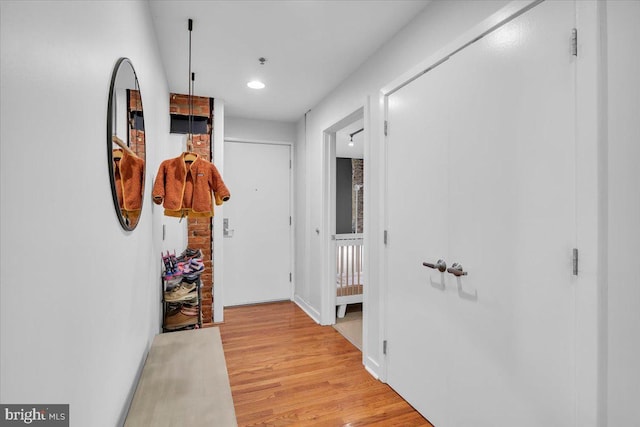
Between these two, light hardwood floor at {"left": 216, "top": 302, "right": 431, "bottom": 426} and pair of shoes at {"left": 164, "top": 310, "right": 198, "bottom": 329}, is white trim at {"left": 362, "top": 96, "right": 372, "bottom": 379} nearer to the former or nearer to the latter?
light hardwood floor at {"left": 216, "top": 302, "right": 431, "bottom": 426}

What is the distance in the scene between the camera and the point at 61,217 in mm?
719

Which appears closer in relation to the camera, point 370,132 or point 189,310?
point 370,132

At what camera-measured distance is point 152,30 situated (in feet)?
7.11

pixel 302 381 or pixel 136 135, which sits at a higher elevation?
pixel 136 135

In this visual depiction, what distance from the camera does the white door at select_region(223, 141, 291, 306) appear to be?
4.35 metres

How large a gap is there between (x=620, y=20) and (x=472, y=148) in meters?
0.69

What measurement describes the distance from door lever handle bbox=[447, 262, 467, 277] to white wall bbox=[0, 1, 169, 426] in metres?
1.56

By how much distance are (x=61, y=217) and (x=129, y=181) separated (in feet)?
2.18

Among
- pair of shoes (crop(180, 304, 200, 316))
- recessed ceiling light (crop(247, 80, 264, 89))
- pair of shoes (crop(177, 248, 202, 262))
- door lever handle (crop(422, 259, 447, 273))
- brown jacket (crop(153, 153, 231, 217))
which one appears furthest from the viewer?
recessed ceiling light (crop(247, 80, 264, 89))

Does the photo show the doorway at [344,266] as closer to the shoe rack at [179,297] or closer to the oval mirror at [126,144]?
the shoe rack at [179,297]

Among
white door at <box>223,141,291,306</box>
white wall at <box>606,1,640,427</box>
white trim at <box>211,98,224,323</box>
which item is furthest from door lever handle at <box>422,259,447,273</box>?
white door at <box>223,141,291,306</box>

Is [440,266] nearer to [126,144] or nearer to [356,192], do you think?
[126,144]

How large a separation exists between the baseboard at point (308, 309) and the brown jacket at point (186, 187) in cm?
211

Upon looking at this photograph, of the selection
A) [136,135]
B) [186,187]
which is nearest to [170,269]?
[186,187]
